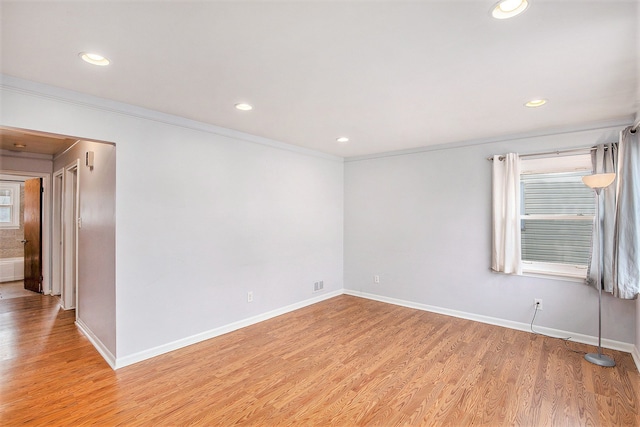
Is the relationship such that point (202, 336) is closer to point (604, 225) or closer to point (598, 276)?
point (598, 276)

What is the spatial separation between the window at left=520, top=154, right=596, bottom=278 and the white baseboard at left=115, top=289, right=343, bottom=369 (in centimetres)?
321

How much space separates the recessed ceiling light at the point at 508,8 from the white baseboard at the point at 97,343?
155 inches

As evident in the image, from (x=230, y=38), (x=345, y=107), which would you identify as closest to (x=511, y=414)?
(x=345, y=107)

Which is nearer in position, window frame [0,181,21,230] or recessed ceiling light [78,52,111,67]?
recessed ceiling light [78,52,111,67]

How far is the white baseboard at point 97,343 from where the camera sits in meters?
2.90

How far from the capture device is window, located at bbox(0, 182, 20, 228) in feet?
22.2

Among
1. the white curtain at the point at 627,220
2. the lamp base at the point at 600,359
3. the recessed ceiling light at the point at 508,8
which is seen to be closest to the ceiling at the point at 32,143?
the recessed ceiling light at the point at 508,8

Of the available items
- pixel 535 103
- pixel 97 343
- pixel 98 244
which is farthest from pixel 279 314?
pixel 535 103

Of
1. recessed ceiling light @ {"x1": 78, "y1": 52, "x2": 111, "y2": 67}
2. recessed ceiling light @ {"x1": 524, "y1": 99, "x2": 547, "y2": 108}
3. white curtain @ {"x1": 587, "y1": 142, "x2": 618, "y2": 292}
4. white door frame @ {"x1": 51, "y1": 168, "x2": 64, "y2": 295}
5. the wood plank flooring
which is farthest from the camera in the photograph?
white door frame @ {"x1": 51, "y1": 168, "x2": 64, "y2": 295}

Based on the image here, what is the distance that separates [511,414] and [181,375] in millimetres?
2697

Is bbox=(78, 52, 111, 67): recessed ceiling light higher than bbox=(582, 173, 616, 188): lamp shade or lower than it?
higher

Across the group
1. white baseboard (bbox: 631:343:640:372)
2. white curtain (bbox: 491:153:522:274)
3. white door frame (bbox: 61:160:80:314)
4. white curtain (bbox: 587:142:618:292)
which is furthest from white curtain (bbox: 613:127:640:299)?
white door frame (bbox: 61:160:80:314)

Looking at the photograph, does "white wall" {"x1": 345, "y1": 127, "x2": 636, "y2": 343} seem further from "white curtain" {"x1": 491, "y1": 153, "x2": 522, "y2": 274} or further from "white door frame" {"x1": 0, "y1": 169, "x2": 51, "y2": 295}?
"white door frame" {"x1": 0, "y1": 169, "x2": 51, "y2": 295}

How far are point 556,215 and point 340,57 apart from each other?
342cm
